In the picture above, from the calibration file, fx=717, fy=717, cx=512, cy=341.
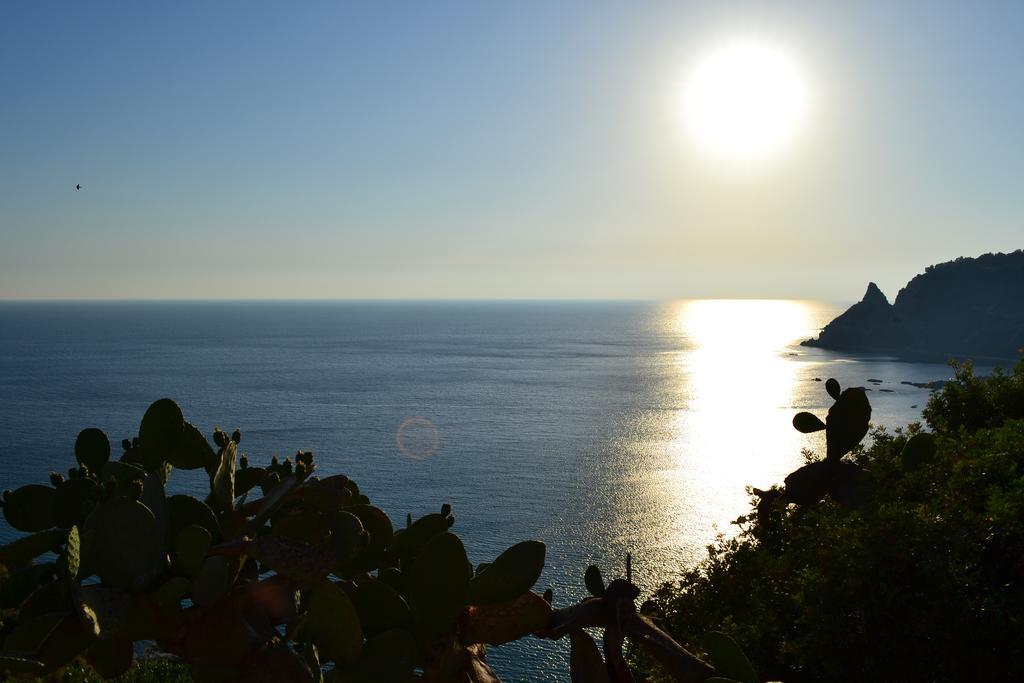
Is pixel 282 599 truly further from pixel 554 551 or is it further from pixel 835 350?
pixel 835 350

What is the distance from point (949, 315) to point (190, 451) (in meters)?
191

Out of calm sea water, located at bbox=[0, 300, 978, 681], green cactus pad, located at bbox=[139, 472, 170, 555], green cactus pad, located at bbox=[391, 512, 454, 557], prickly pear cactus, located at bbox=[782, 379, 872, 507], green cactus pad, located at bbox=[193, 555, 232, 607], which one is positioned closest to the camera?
green cactus pad, located at bbox=[193, 555, 232, 607]

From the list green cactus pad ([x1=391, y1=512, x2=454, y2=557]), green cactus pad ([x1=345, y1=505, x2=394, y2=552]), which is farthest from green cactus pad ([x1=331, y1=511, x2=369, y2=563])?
green cactus pad ([x1=391, y1=512, x2=454, y2=557])

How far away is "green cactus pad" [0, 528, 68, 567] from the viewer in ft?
9.49

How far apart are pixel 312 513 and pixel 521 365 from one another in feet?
490

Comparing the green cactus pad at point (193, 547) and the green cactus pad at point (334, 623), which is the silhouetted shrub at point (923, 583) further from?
the green cactus pad at point (193, 547)

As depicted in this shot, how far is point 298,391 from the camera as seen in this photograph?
373 feet

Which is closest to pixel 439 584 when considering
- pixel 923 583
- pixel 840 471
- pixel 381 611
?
pixel 381 611

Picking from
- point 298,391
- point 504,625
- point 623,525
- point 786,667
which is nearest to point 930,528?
point 786,667

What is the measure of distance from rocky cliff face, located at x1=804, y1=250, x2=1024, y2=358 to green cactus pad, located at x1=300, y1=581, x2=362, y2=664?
17636 centimetres

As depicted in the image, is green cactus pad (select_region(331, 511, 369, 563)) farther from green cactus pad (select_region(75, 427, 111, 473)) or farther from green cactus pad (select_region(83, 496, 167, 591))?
green cactus pad (select_region(75, 427, 111, 473))

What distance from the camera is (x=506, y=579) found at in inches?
121

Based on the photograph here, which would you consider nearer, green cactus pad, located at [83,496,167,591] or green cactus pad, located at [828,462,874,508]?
green cactus pad, located at [83,496,167,591]

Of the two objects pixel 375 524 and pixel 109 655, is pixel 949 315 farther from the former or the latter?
pixel 109 655
